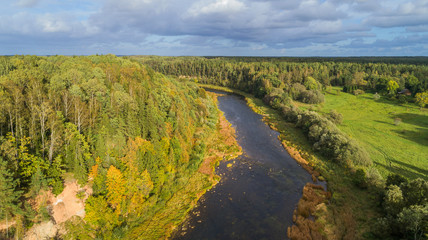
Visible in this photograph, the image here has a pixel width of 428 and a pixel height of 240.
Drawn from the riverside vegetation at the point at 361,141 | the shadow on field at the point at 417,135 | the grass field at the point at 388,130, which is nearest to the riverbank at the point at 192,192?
the riverside vegetation at the point at 361,141

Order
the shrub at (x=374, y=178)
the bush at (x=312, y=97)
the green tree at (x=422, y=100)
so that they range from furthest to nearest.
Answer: the bush at (x=312, y=97)
the green tree at (x=422, y=100)
the shrub at (x=374, y=178)

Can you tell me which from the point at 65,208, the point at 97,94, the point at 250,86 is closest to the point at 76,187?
the point at 65,208

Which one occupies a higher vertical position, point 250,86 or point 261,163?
point 250,86

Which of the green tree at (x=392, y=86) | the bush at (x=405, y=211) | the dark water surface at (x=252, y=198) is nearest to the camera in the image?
the bush at (x=405, y=211)

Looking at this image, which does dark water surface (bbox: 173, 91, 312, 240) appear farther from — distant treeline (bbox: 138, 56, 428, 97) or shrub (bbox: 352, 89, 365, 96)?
shrub (bbox: 352, 89, 365, 96)

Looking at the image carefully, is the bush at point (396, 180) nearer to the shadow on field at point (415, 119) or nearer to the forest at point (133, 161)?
the forest at point (133, 161)

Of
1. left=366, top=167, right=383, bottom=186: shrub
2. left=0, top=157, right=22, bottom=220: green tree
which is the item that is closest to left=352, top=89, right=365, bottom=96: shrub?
left=366, top=167, right=383, bottom=186: shrub

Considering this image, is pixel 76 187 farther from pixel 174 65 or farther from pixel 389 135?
pixel 174 65

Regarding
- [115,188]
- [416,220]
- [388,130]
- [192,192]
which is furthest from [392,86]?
[115,188]
